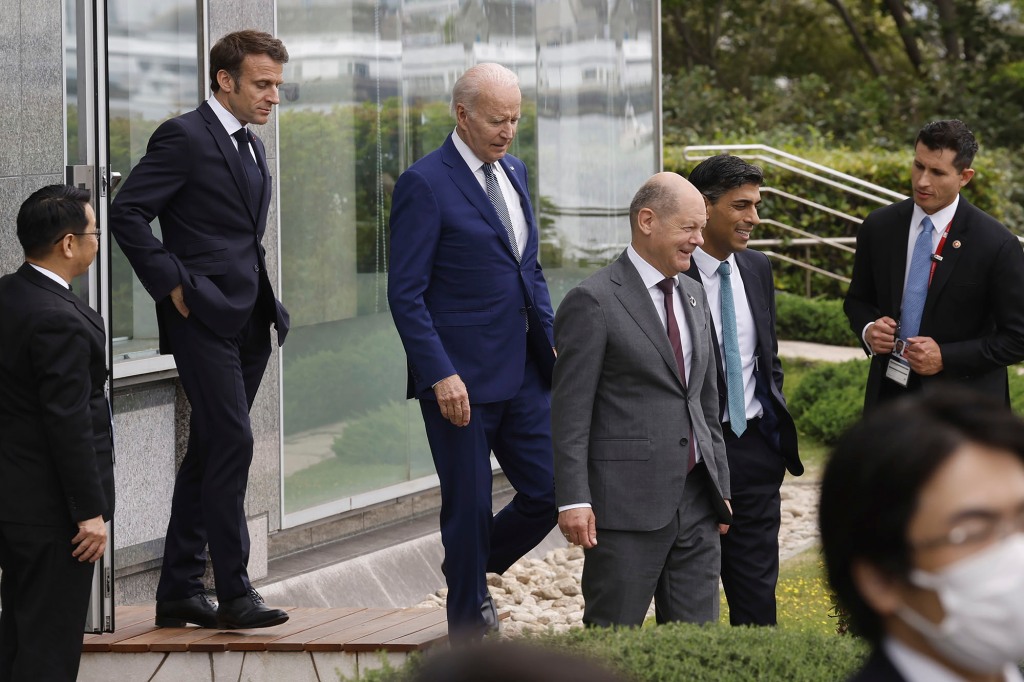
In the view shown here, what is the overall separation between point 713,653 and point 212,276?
2.34 meters

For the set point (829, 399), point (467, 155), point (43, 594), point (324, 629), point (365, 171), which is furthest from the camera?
point (829, 399)

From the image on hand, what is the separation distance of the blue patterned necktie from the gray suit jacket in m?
0.77

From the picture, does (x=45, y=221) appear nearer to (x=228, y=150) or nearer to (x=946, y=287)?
(x=228, y=150)

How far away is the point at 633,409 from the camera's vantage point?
4.57 meters

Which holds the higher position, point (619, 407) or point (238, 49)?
point (238, 49)

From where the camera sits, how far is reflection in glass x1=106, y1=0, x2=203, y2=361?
6180 mm

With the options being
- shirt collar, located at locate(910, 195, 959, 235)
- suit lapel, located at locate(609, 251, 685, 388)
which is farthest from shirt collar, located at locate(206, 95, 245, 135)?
shirt collar, located at locate(910, 195, 959, 235)

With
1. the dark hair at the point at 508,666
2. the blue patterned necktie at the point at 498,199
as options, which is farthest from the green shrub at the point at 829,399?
the dark hair at the point at 508,666

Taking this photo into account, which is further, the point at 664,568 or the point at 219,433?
the point at 219,433

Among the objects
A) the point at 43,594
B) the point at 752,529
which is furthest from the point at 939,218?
the point at 43,594

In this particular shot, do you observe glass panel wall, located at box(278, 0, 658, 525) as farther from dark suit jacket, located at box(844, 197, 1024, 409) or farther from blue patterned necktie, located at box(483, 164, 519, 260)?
dark suit jacket, located at box(844, 197, 1024, 409)

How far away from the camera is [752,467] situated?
5238mm

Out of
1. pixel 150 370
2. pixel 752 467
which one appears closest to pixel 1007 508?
pixel 752 467

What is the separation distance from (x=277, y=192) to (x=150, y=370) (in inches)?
47.8
